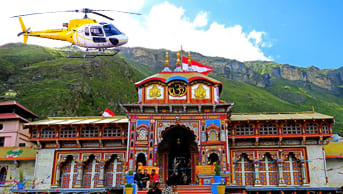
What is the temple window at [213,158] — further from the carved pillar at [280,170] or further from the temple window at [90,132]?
the temple window at [90,132]

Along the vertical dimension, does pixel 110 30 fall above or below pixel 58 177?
above

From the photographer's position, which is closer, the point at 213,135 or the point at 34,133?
the point at 213,135

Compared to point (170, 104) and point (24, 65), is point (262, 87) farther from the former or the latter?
point (170, 104)

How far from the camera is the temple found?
91.7 ft

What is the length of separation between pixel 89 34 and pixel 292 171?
72.2 ft

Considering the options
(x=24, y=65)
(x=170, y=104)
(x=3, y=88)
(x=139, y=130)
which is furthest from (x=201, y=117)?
(x=24, y=65)

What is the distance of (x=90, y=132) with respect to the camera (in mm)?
30688

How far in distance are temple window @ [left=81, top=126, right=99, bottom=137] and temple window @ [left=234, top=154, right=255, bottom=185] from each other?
14126mm

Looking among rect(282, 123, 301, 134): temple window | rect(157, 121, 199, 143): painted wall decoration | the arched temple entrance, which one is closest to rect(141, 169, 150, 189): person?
rect(157, 121, 199, 143): painted wall decoration

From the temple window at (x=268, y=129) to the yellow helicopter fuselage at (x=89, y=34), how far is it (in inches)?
601

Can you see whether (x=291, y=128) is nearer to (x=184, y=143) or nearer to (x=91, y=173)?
(x=184, y=143)

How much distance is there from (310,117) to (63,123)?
23.8 metres

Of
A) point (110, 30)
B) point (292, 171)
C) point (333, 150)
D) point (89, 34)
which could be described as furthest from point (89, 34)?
point (333, 150)

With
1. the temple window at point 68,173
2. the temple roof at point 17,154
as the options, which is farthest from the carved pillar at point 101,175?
the temple roof at point 17,154
